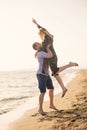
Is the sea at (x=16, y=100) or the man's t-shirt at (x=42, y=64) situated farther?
the sea at (x=16, y=100)

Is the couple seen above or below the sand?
above

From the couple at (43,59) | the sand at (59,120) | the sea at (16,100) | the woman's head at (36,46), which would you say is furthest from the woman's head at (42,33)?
the sea at (16,100)

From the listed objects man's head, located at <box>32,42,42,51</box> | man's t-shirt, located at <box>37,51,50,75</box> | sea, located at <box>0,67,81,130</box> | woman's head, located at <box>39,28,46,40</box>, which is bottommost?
sea, located at <box>0,67,81,130</box>

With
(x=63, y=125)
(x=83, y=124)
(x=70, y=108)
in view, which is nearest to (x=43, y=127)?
(x=63, y=125)

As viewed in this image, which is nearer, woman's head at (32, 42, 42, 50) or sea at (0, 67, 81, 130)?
woman's head at (32, 42, 42, 50)

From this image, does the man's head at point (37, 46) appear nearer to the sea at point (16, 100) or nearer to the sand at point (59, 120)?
the sand at point (59, 120)

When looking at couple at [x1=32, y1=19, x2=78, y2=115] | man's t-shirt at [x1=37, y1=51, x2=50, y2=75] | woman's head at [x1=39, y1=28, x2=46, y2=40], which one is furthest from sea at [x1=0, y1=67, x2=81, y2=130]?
woman's head at [x1=39, y1=28, x2=46, y2=40]

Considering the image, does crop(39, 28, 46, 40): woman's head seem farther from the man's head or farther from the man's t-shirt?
the man's t-shirt

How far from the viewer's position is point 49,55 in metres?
8.45

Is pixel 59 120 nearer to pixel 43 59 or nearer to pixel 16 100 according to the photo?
pixel 43 59

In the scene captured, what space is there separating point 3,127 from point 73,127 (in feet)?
6.22

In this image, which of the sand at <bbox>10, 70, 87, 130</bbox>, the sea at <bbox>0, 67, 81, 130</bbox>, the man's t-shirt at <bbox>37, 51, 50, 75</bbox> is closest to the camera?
the sand at <bbox>10, 70, 87, 130</bbox>

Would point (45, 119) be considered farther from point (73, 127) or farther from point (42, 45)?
point (42, 45)

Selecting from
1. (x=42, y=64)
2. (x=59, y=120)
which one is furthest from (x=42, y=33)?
(x=59, y=120)
